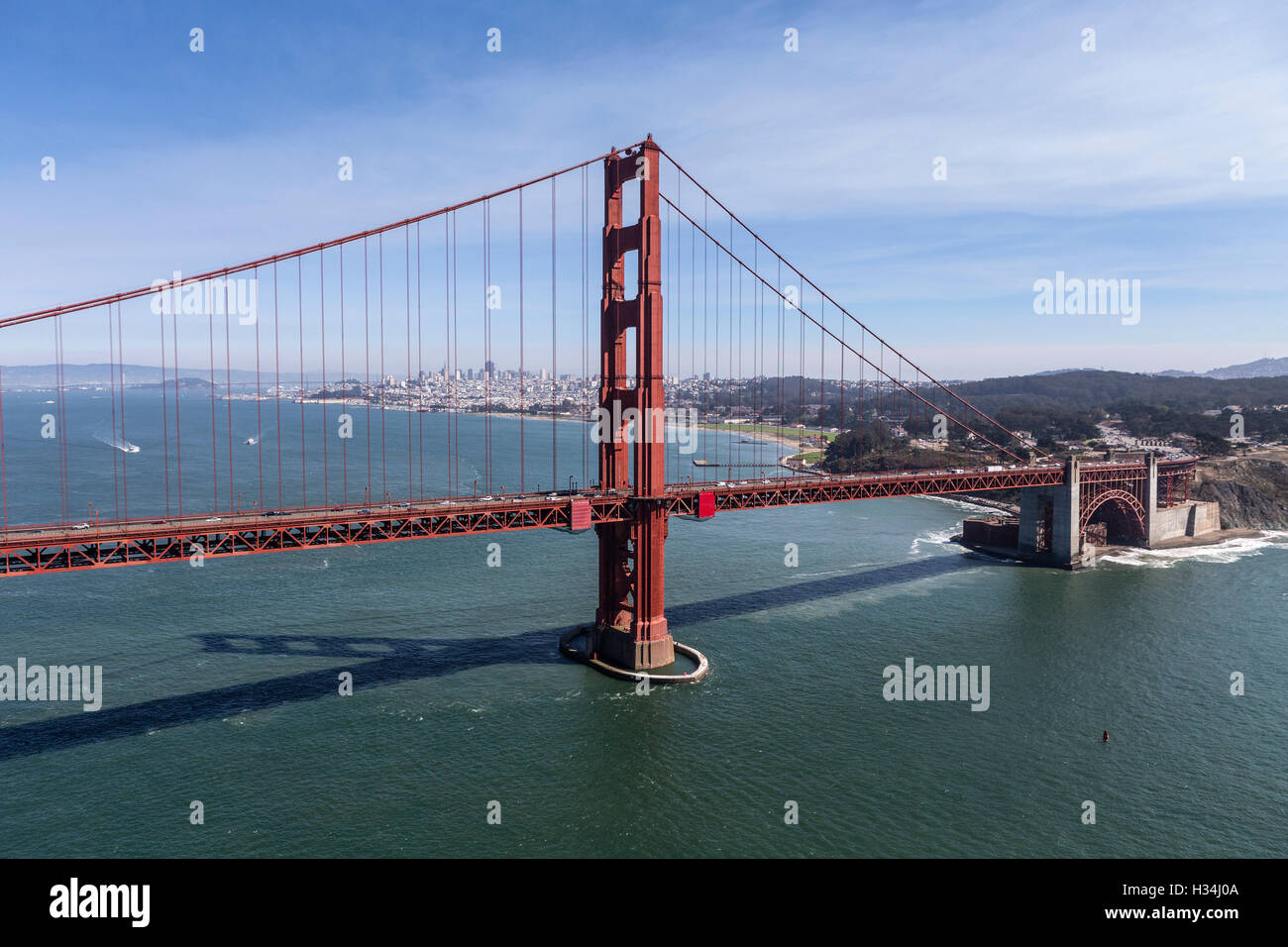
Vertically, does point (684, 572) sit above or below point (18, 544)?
below

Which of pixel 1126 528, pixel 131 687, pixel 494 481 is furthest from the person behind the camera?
pixel 494 481

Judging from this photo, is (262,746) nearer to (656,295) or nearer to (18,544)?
(18,544)

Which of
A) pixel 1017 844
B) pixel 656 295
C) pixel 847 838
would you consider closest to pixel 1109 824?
pixel 1017 844

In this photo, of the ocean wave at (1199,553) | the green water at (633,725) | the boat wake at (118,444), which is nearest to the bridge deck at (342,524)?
the green water at (633,725)

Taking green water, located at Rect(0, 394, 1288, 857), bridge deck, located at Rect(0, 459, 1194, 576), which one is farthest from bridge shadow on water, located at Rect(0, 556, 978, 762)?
bridge deck, located at Rect(0, 459, 1194, 576)

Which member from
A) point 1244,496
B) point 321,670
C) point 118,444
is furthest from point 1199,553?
point 118,444

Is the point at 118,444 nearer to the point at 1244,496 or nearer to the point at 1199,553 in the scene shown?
the point at 1199,553
